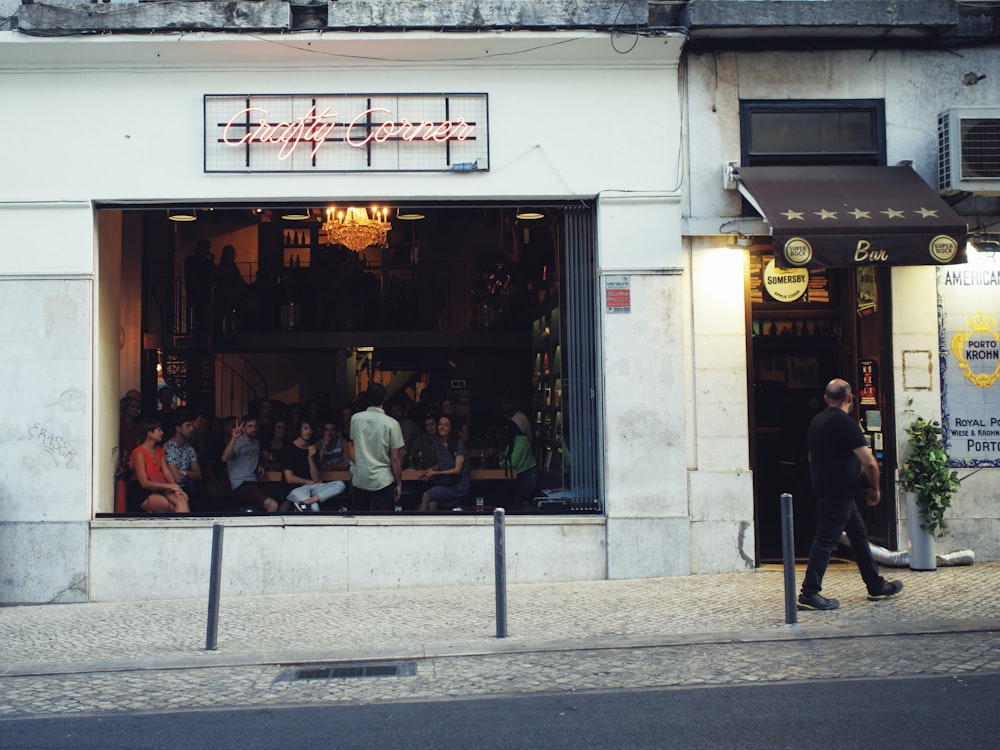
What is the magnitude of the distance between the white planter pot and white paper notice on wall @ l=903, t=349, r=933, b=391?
1.15 m

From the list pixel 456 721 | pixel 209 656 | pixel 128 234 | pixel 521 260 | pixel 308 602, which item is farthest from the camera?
pixel 521 260

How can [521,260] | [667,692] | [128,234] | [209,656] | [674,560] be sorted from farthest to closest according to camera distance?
[521,260], [128,234], [674,560], [209,656], [667,692]

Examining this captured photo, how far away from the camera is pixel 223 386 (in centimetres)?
1911

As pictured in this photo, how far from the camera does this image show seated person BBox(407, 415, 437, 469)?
1217cm

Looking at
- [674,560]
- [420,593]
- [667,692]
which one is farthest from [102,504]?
[667,692]

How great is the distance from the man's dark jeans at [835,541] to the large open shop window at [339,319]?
150 inches

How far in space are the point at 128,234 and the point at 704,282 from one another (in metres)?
6.78

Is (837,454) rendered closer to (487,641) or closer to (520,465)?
(487,641)

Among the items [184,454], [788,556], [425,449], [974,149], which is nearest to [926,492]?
[788,556]

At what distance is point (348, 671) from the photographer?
23.6 ft

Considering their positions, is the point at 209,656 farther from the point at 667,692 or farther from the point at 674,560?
the point at 674,560

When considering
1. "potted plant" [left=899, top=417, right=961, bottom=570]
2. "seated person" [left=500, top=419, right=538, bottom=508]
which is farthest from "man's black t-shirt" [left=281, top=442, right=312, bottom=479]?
"potted plant" [left=899, top=417, right=961, bottom=570]

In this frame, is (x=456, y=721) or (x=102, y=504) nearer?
(x=456, y=721)

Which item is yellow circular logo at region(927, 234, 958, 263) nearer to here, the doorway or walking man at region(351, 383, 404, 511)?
the doorway
